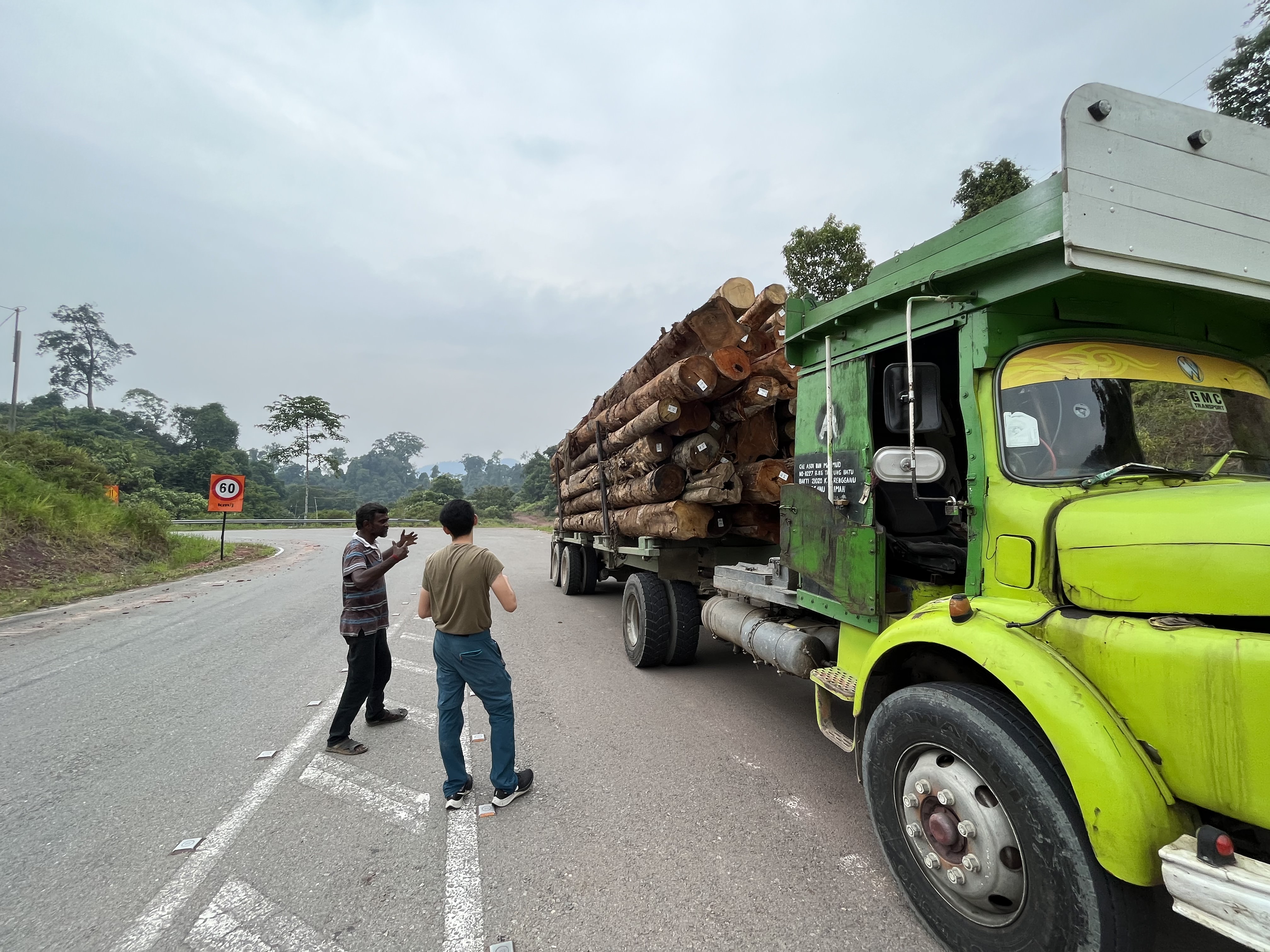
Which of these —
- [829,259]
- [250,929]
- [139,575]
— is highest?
[829,259]

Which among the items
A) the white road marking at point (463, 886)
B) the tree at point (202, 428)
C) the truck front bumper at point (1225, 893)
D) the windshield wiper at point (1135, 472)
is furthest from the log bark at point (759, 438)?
the tree at point (202, 428)

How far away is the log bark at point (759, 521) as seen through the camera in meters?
5.31

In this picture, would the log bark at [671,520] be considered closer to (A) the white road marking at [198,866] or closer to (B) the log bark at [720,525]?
(B) the log bark at [720,525]

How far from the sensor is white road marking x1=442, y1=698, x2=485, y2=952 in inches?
88.8

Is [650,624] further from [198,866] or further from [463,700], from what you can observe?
[198,866]

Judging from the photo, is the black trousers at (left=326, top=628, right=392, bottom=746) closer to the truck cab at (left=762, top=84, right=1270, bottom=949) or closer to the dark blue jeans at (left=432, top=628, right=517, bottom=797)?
the dark blue jeans at (left=432, top=628, right=517, bottom=797)

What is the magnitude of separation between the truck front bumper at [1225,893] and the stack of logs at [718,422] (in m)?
3.19

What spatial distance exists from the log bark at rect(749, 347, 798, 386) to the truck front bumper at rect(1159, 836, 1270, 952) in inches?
144

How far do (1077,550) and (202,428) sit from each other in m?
71.8

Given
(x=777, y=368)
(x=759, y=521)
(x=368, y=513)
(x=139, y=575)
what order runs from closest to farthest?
(x=368, y=513) < (x=777, y=368) < (x=759, y=521) < (x=139, y=575)

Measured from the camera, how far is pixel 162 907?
244cm

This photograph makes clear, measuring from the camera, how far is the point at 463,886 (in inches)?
101

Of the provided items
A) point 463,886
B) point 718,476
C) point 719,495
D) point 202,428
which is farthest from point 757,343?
point 202,428

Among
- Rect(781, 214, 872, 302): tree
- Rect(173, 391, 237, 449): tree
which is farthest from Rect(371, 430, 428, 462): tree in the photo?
Rect(781, 214, 872, 302): tree
